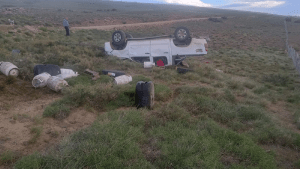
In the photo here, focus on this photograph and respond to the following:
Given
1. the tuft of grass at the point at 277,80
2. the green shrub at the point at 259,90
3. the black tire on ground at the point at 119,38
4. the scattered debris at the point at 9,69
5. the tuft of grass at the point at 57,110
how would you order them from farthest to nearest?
the black tire on ground at the point at 119,38 < the tuft of grass at the point at 277,80 < the green shrub at the point at 259,90 < the scattered debris at the point at 9,69 < the tuft of grass at the point at 57,110

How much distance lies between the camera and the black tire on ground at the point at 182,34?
838 cm

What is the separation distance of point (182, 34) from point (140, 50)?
208 cm

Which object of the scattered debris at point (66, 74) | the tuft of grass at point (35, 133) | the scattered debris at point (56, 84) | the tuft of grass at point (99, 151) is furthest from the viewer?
the scattered debris at point (66, 74)

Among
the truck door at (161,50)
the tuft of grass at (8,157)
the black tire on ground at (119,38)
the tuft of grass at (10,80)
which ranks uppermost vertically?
the black tire on ground at (119,38)

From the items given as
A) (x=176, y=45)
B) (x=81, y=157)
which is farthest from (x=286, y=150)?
(x=176, y=45)

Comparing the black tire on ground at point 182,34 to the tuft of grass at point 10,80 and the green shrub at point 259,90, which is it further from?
the tuft of grass at point 10,80

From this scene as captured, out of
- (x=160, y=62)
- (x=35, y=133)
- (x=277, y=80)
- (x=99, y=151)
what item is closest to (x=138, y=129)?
(x=99, y=151)

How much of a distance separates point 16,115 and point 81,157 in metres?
2.12

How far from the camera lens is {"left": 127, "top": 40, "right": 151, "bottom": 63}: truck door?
325 inches

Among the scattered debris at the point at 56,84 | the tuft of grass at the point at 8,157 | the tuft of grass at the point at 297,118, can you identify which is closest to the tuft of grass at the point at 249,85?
the tuft of grass at the point at 297,118

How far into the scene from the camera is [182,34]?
8461 mm

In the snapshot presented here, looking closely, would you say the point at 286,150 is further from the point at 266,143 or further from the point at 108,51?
the point at 108,51

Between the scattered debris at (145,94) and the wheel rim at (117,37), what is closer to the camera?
the scattered debris at (145,94)

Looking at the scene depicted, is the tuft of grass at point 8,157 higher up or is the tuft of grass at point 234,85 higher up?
the tuft of grass at point 234,85
